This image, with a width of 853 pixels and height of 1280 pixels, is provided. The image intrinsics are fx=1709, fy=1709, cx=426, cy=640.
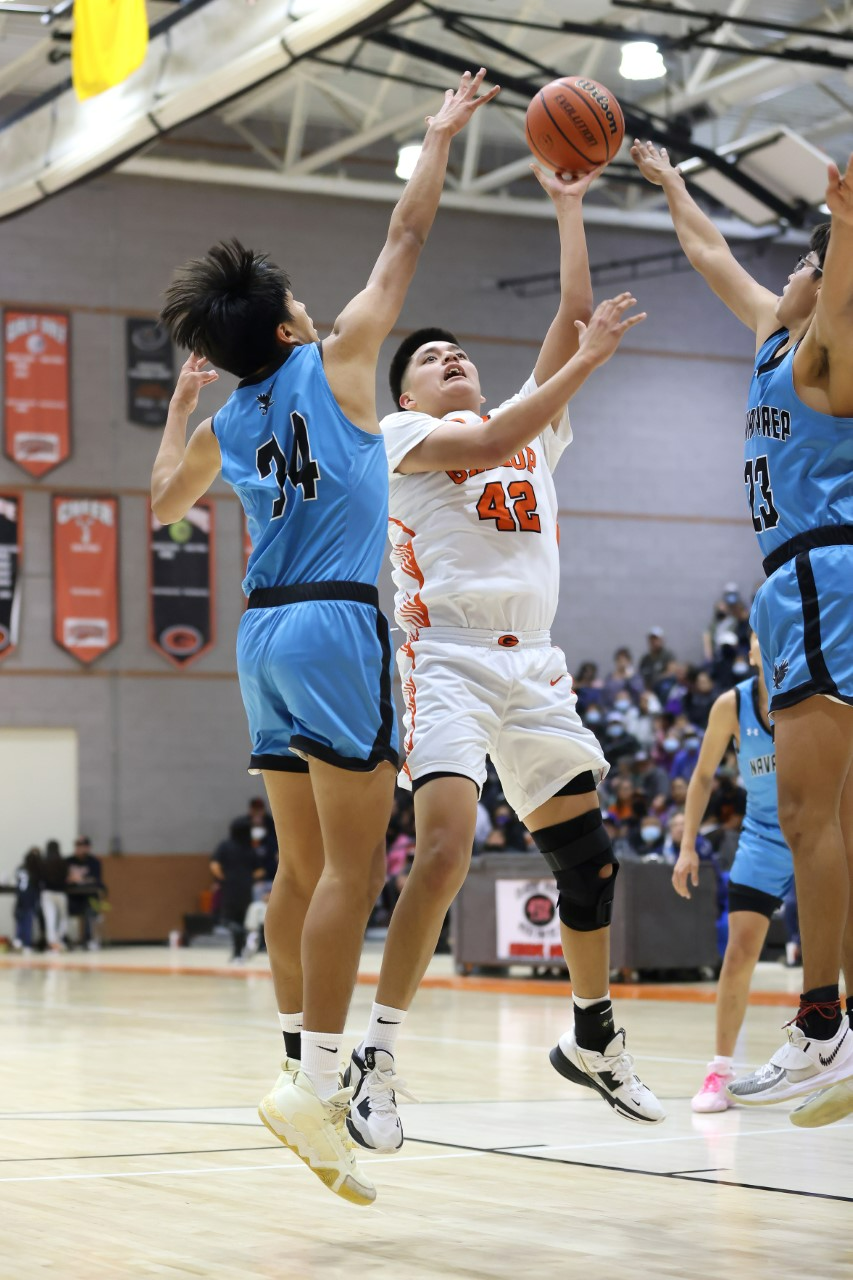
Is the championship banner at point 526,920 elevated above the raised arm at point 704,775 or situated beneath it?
situated beneath

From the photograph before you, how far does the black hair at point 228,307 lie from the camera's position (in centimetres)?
428

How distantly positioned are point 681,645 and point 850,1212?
21.8 meters

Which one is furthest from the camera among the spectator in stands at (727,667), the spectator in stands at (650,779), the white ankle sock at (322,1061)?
the spectator in stands at (727,667)

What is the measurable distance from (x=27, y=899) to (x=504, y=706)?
1781 centimetres

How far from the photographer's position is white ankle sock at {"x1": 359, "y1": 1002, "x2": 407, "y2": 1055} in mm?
4344

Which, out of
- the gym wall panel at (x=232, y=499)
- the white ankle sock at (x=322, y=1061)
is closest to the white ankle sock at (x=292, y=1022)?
the white ankle sock at (x=322, y=1061)

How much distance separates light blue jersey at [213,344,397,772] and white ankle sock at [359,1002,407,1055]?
2.19 feet

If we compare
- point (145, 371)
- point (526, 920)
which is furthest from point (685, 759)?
point (145, 371)

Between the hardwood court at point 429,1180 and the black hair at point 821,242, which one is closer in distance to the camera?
the hardwood court at point 429,1180

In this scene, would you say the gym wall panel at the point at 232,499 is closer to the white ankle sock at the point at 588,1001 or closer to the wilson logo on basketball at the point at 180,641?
the wilson logo on basketball at the point at 180,641

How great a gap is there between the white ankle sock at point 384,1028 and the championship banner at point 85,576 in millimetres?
18809

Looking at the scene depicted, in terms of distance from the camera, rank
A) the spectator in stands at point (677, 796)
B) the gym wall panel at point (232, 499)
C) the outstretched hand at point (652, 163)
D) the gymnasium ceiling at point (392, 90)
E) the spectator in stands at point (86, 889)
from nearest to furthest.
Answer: the outstretched hand at point (652, 163) < the gymnasium ceiling at point (392, 90) < the spectator in stands at point (677, 796) < the spectator in stands at point (86, 889) < the gym wall panel at point (232, 499)

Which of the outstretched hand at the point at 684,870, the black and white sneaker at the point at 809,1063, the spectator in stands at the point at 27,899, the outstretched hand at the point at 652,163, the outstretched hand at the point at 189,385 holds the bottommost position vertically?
the spectator in stands at the point at 27,899

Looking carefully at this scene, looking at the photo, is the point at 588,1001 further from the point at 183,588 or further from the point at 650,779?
the point at 183,588
